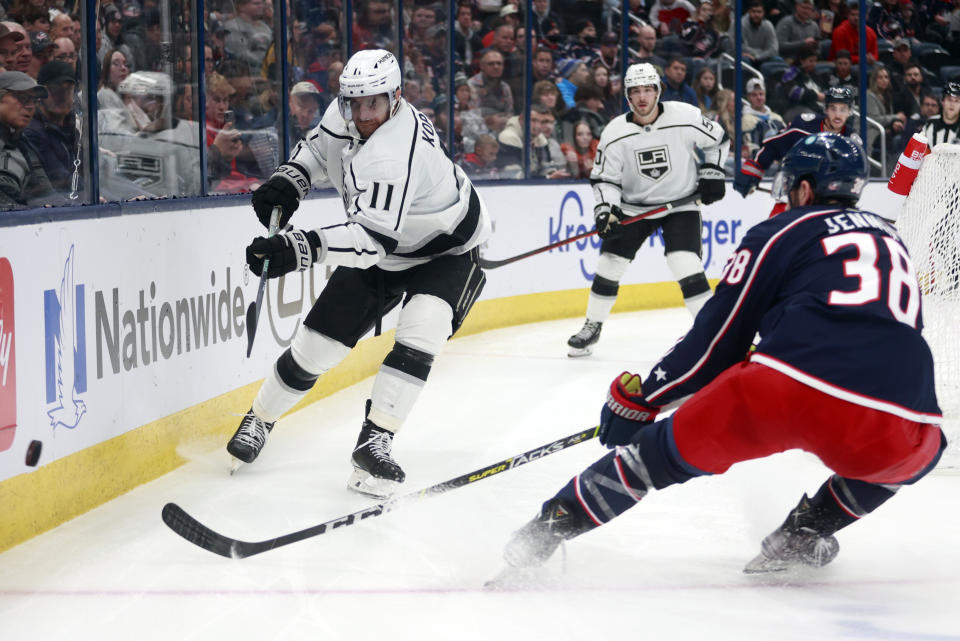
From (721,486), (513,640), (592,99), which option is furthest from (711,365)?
(592,99)

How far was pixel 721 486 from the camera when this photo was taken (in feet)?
9.96

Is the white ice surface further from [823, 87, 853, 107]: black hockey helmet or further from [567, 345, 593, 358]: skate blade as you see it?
[823, 87, 853, 107]: black hockey helmet

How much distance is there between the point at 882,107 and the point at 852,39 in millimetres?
509

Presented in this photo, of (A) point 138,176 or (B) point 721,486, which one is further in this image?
(A) point 138,176

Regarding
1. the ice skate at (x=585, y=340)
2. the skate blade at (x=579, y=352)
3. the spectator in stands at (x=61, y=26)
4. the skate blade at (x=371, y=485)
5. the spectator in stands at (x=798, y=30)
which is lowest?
the skate blade at (x=579, y=352)

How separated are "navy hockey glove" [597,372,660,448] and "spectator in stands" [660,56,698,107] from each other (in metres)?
5.30

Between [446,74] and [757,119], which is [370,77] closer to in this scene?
[446,74]

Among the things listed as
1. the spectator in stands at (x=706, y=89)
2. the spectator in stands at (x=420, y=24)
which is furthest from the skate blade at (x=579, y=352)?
the spectator in stands at (x=706, y=89)

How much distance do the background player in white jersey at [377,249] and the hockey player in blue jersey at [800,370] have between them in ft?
2.94

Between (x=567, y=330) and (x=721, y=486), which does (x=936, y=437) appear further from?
(x=567, y=330)

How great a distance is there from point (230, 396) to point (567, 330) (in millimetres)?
2745

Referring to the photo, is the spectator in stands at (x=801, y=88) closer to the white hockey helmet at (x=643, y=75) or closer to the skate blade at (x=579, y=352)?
the white hockey helmet at (x=643, y=75)

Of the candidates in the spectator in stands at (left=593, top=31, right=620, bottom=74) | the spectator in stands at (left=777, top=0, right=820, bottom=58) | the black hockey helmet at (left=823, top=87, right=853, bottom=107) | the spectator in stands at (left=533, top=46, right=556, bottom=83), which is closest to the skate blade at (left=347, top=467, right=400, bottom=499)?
the black hockey helmet at (left=823, top=87, right=853, bottom=107)

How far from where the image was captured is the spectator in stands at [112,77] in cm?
316
